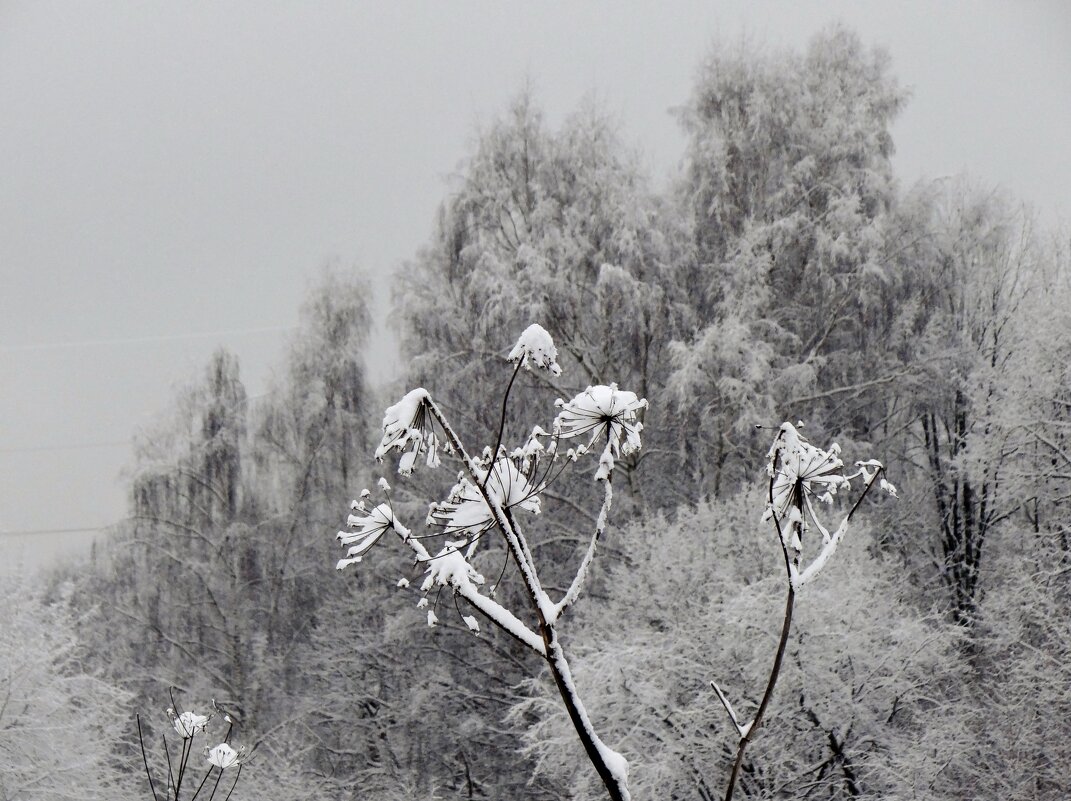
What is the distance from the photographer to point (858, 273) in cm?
1376

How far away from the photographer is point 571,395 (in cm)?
1441

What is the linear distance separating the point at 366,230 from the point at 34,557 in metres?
11.0

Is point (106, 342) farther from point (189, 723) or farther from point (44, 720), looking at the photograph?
point (189, 723)

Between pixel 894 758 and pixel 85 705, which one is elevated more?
pixel 894 758

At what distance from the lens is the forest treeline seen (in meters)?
12.7

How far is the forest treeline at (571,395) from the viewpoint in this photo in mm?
12711

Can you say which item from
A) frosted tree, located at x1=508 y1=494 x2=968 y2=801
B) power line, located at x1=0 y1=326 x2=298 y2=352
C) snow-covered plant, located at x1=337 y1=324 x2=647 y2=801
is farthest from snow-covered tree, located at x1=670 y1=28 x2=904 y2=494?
power line, located at x1=0 y1=326 x2=298 y2=352

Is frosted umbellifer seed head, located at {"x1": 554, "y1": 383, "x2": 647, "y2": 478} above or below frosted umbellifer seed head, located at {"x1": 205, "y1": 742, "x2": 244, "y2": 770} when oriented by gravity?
above

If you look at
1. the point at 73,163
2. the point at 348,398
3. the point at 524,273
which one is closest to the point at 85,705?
the point at 348,398

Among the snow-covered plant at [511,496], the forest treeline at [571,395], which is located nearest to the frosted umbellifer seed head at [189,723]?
the snow-covered plant at [511,496]

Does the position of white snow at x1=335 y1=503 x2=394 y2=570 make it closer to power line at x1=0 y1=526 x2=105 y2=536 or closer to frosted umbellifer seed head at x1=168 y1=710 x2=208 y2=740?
frosted umbellifer seed head at x1=168 y1=710 x2=208 y2=740

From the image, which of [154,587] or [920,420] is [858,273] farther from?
[154,587]

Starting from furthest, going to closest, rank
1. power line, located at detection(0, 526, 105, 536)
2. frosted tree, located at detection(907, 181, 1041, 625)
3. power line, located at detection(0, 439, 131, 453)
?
1. power line, located at detection(0, 439, 131, 453)
2. power line, located at detection(0, 526, 105, 536)
3. frosted tree, located at detection(907, 181, 1041, 625)

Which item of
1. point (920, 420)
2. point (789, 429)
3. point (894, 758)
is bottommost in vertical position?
point (894, 758)
